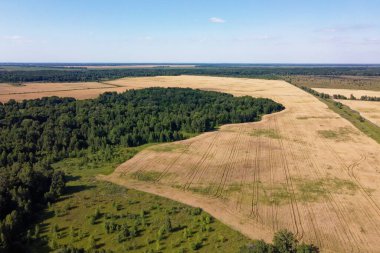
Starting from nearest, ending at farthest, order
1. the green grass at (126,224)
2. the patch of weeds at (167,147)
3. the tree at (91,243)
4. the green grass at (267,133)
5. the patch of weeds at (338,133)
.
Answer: the tree at (91,243) → the green grass at (126,224) → the patch of weeds at (167,147) → the patch of weeds at (338,133) → the green grass at (267,133)

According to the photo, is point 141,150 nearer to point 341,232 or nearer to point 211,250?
point 211,250

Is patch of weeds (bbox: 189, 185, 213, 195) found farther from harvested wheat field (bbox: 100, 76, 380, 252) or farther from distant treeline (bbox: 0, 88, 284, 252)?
distant treeline (bbox: 0, 88, 284, 252)

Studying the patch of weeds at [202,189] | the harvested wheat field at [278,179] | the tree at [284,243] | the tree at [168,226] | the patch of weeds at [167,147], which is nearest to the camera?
the tree at [284,243]

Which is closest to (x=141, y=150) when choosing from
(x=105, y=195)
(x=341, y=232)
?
(x=105, y=195)

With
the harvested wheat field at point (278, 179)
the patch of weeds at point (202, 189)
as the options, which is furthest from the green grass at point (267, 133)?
the patch of weeds at point (202, 189)

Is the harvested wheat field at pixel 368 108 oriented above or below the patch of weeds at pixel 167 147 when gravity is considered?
above

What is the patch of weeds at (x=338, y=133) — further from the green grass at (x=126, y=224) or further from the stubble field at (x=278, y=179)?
the green grass at (x=126, y=224)

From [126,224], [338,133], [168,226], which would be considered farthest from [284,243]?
[338,133]

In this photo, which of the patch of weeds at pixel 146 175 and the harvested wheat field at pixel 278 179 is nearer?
the harvested wheat field at pixel 278 179
